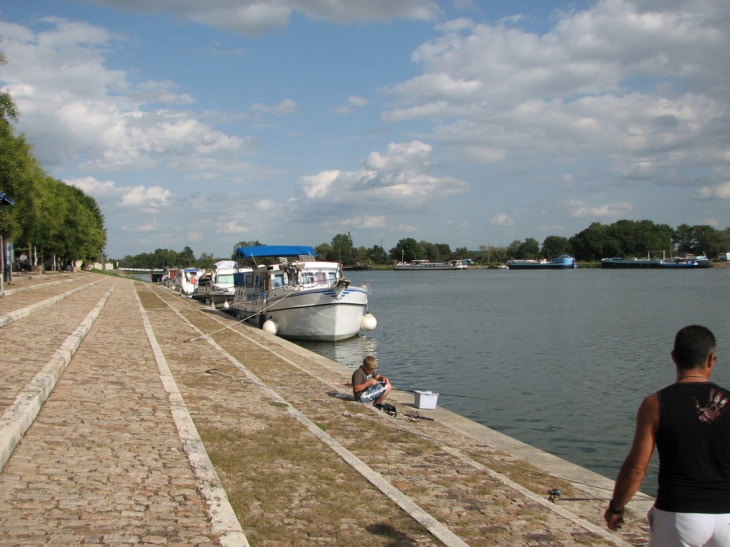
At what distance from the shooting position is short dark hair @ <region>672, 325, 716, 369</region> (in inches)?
149

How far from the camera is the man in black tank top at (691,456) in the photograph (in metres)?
3.60

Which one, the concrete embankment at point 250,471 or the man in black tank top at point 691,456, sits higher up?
the man in black tank top at point 691,456

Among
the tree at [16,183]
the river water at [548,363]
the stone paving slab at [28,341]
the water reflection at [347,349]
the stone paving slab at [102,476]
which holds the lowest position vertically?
the water reflection at [347,349]

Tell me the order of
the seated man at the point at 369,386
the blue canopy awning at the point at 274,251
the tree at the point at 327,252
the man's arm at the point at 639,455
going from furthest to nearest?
the tree at the point at 327,252 → the blue canopy awning at the point at 274,251 → the seated man at the point at 369,386 → the man's arm at the point at 639,455

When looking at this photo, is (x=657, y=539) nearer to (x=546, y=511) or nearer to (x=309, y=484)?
(x=546, y=511)

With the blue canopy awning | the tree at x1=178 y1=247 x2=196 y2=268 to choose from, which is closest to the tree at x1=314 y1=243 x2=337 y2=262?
the tree at x1=178 y1=247 x2=196 y2=268

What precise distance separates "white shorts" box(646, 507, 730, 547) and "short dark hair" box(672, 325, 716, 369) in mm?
851

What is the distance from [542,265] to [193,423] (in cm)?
18568

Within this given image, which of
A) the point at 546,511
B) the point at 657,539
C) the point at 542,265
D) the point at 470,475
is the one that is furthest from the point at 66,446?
Answer: the point at 542,265

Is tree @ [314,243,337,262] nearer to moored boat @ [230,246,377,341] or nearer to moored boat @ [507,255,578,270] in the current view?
moored boat @ [507,255,578,270]

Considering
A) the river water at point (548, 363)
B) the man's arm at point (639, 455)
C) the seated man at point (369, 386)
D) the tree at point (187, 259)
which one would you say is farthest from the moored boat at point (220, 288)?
the tree at point (187, 259)

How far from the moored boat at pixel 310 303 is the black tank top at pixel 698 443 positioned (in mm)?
24188

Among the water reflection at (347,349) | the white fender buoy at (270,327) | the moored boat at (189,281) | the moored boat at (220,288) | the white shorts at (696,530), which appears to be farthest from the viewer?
the moored boat at (189,281)

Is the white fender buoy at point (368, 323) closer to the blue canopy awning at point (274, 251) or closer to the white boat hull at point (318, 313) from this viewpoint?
the white boat hull at point (318, 313)
